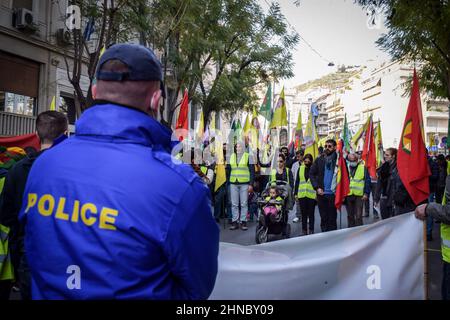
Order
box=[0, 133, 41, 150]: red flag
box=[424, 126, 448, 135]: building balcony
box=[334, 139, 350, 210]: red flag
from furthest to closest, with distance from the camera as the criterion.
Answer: box=[424, 126, 448, 135]: building balcony < box=[334, 139, 350, 210]: red flag < box=[0, 133, 41, 150]: red flag

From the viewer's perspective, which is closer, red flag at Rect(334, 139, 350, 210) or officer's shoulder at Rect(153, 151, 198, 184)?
officer's shoulder at Rect(153, 151, 198, 184)

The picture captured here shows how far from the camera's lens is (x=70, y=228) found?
4.52ft

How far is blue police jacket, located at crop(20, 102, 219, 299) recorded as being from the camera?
52.1 inches

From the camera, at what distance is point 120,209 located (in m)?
1.33

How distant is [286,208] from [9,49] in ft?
37.0

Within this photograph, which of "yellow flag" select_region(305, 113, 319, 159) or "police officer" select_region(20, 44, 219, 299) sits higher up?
"yellow flag" select_region(305, 113, 319, 159)

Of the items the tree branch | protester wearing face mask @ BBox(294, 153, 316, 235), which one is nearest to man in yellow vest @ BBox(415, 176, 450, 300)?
protester wearing face mask @ BBox(294, 153, 316, 235)

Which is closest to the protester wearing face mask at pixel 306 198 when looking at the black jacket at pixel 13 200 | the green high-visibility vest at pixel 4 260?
the green high-visibility vest at pixel 4 260

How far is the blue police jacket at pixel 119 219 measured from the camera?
1.32 metres

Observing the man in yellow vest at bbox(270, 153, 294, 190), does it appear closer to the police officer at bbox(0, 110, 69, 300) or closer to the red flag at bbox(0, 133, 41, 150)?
the red flag at bbox(0, 133, 41, 150)

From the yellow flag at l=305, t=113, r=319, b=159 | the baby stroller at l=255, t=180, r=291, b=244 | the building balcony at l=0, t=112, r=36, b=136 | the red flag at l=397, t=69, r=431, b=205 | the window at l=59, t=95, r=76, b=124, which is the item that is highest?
the window at l=59, t=95, r=76, b=124

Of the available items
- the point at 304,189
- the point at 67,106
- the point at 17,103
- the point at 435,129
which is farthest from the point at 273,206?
the point at 435,129
